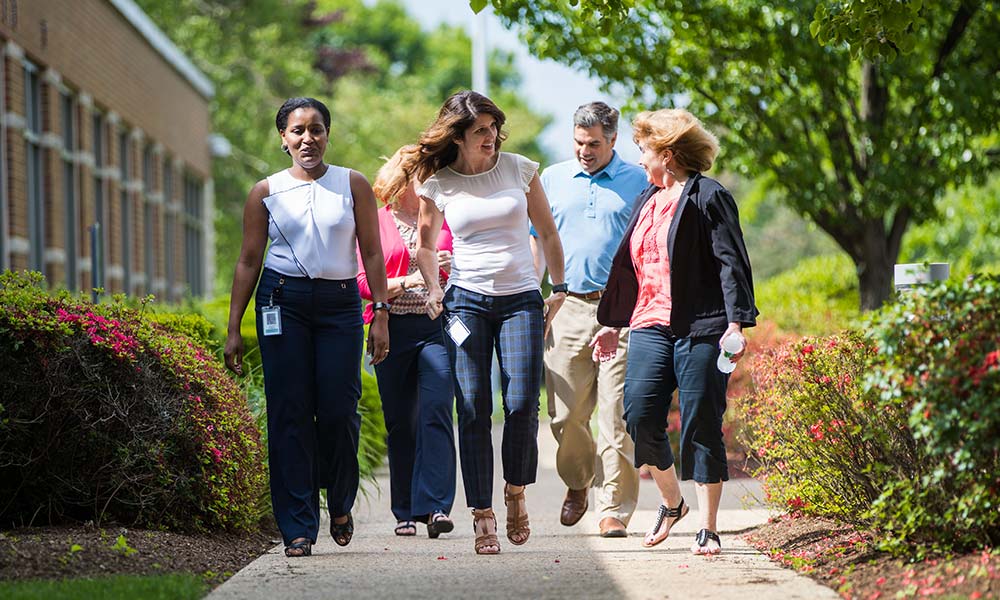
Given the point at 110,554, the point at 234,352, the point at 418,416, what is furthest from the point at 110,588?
the point at 418,416

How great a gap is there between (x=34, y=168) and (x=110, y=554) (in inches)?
447

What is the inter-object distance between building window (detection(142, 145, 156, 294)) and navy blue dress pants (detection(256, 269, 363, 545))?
55.1 feet

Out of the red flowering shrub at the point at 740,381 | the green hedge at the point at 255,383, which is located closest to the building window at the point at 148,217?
the green hedge at the point at 255,383

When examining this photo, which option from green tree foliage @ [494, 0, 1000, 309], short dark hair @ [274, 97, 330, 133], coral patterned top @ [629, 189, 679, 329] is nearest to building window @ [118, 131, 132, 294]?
Answer: green tree foliage @ [494, 0, 1000, 309]

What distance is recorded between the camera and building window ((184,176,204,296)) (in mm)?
27750

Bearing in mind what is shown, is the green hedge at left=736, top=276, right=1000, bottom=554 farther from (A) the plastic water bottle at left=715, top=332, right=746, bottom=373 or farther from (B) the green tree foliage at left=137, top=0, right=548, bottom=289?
(B) the green tree foliage at left=137, top=0, right=548, bottom=289

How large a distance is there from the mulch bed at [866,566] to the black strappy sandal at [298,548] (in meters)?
2.12

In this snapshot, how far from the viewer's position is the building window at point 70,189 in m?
18.3

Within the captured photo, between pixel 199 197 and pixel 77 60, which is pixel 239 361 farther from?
pixel 199 197

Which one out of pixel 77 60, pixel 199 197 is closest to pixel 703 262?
pixel 77 60

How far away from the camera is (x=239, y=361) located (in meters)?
7.15

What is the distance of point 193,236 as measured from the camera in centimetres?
2844

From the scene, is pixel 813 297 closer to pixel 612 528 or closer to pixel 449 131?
pixel 612 528

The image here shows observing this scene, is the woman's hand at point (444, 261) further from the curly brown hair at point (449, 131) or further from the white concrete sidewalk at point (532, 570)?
the white concrete sidewalk at point (532, 570)
